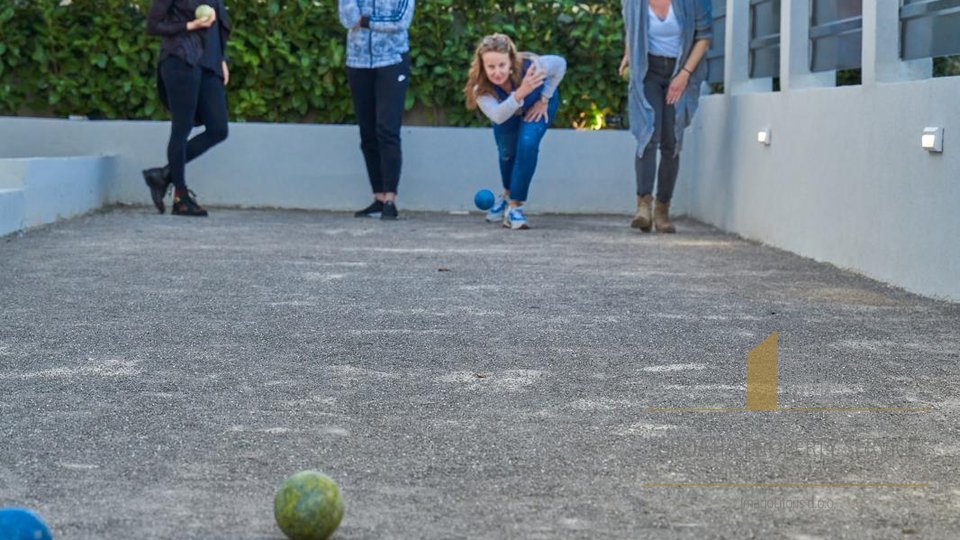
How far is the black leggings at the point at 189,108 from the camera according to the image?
1156 cm

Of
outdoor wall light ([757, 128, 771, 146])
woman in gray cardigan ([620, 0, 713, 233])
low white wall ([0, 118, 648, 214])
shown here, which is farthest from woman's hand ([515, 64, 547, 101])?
low white wall ([0, 118, 648, 214])

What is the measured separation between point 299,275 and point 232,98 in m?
5.54

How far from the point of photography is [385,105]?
1184 cm

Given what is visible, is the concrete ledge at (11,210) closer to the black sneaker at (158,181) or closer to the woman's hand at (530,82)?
the black sneaker at (158,181)

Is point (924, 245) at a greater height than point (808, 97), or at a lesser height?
lesser

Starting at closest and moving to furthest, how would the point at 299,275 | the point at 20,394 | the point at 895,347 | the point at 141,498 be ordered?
1. the point at 141,498
2. the point at 20,394
3. the point at 895,347
4. the point at 299,275

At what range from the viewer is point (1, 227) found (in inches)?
386

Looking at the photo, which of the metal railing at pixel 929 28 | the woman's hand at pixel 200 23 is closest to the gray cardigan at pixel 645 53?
the metal railing at pixel 929 28

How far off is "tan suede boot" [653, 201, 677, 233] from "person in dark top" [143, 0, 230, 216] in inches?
122

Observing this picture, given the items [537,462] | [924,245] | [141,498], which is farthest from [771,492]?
[924,245]

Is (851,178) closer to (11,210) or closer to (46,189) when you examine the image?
(11,210)

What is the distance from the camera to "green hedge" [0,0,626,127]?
43.8 feet

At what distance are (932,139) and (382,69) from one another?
5008 mm

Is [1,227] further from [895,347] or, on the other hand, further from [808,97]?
[895,347]
